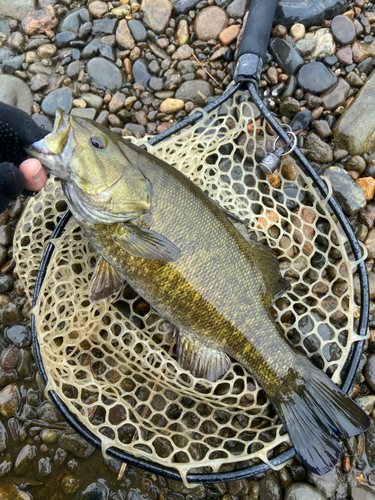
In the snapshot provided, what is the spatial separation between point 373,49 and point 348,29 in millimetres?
373

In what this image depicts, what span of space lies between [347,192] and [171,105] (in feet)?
7.23

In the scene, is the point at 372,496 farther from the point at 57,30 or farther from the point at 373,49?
the point at 57,30

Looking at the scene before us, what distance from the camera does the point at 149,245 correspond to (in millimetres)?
2703

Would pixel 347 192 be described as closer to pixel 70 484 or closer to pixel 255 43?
pixel 255 43

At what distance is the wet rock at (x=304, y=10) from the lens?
421 centimetres

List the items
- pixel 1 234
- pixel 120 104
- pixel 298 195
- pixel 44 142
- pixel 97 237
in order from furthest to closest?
1. pixel 120 104
2. pixel 1 234
3. pixel 298 195
4. pixel 97 237
5. pixel 44 142

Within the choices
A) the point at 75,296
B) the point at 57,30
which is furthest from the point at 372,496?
the point at 57,30

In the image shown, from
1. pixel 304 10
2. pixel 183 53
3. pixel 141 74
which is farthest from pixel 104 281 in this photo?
pixel 304 10

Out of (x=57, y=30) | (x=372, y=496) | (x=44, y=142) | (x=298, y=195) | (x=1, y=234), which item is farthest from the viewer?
(x=57, y=30)

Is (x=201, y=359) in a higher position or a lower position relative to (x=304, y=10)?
lower

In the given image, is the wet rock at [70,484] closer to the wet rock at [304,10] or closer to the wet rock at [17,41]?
the wet rock at [17,41]

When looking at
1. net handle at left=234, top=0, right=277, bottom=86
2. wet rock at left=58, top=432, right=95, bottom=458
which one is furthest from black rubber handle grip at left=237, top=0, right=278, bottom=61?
wet rock at left=58, top=432, right=95, bottom=458

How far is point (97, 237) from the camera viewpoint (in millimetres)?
2943

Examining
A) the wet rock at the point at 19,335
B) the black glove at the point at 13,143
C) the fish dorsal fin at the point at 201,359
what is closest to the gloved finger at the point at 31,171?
the black glove at the point at 13,143
